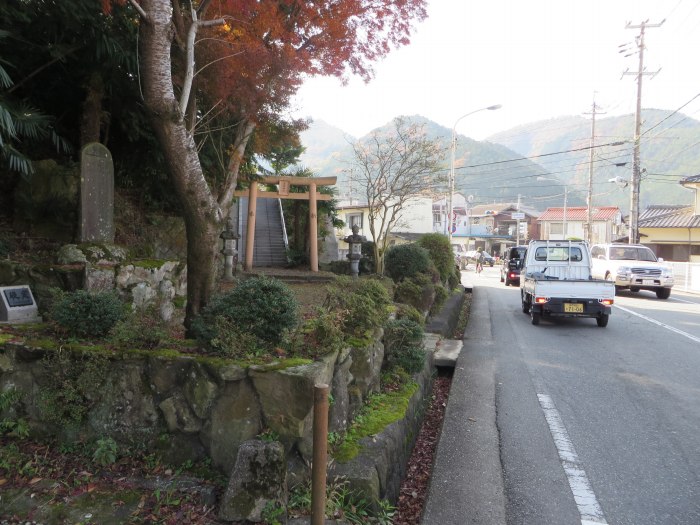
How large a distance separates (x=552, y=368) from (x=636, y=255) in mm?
14555

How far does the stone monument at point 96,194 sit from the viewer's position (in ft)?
21.9

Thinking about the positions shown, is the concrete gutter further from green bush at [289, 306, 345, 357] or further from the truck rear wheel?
the truck rear wheel

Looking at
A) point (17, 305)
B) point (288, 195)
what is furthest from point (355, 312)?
point (288, 195)

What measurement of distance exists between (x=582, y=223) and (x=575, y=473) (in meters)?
55.2

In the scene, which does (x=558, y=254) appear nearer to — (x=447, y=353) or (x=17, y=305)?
(x=447, y=353)

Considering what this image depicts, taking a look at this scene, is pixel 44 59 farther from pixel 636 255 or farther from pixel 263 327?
pixel 636 255

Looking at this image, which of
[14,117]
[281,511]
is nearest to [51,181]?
[14,117]

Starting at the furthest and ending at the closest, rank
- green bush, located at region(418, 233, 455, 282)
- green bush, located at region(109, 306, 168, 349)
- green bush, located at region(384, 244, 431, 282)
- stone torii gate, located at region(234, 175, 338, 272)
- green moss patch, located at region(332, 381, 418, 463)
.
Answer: green bush, located at region(418, 233, 455, 282)
stone torii gate, located at region(234, 175, 338, 272)
green bush, located at region(384, 244, 431, 282)
green bush, located at region(109, 306, 168, 349)
green moss patch, located at region(332, 381, 418, 463)

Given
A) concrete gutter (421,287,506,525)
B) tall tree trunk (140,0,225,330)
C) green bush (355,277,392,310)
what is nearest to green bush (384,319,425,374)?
green bush (355,277,392,310)

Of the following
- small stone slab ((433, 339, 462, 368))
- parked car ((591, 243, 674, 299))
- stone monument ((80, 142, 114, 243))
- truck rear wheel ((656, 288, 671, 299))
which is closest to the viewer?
stone monument ((80, 142, 114, 243))

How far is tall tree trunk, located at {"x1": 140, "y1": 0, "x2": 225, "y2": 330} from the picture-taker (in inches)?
168

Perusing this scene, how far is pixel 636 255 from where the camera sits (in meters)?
19.2

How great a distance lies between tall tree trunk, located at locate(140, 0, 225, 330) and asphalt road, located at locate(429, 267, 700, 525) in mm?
3067

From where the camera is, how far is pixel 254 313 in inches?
155
